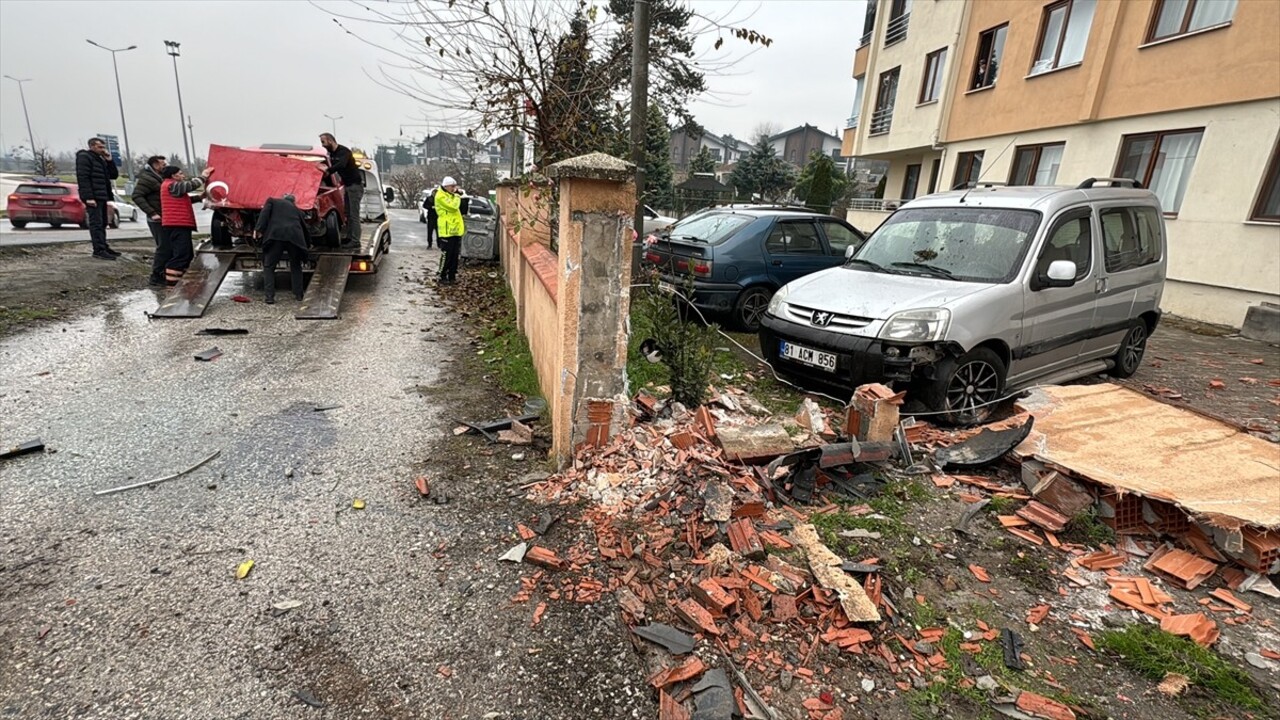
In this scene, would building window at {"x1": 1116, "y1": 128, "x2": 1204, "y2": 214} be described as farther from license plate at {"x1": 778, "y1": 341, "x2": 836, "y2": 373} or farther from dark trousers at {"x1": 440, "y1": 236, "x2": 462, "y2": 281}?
dark trousers at {"x1": 440, "y1": 236, "x2": 462, "y2": 281}

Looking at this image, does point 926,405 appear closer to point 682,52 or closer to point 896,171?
point 682,52

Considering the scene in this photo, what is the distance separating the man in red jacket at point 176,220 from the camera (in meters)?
8.41

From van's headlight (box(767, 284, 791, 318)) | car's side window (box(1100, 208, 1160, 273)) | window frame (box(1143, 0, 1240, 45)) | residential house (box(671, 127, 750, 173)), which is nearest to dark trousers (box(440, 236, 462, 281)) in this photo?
van's headlight (box(767, 284, 791, 318))

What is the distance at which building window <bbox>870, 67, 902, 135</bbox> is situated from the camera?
19.7 meters

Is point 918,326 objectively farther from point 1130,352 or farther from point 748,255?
point 1130,352

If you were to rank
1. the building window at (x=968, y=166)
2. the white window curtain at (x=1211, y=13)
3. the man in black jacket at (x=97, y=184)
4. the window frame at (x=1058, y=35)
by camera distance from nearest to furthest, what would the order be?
1. the white window curtain at (x=1211, y=13)
2. the man in black jacket at (x=97, y=184)
3. the window frame at (x=1058, y=35)
4. the building window at (x=968, y=166)

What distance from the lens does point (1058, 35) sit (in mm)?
12609

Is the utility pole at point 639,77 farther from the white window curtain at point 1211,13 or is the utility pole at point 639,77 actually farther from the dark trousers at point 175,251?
the white window curtain at point 1211,13

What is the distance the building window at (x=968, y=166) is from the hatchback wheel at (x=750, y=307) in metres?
10.8

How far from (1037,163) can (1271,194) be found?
503 centimetres

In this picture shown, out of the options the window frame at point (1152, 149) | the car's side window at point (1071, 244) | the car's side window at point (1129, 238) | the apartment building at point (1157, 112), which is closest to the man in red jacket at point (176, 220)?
the car's side window at point (1071, 244)

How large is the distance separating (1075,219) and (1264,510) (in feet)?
10.2

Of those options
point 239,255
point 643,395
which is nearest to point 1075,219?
point 643,395

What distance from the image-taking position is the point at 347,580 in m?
2.79
